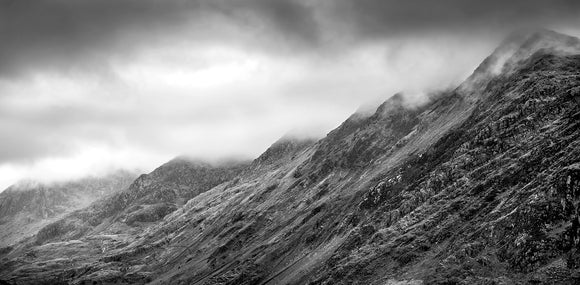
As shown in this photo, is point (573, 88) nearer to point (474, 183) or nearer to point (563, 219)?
point (474, 183)

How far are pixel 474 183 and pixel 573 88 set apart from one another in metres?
51.8

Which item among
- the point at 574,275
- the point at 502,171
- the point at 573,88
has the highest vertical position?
the point at 573,88

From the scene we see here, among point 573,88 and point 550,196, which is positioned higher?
point 573,88

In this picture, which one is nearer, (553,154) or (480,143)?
(553,154)

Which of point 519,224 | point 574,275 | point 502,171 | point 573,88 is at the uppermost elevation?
point 573,88

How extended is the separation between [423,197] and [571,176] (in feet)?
215

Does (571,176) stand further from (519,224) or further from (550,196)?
(519,224)

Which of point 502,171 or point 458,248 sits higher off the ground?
point 502,171

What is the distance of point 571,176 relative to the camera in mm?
132625

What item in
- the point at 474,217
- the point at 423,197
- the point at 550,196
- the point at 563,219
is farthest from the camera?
the point at 423,197

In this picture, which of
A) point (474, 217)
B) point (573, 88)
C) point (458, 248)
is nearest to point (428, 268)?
point (458, 248)

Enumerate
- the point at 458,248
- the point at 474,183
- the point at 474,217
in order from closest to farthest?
the point at 458,248
the point at 474,217
the point at 474,183

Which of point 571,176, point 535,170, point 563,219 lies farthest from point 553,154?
point 563,219

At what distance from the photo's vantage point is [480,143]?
193 meters
